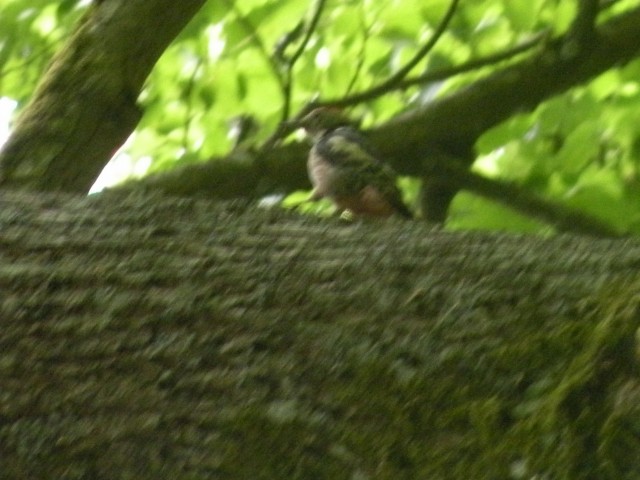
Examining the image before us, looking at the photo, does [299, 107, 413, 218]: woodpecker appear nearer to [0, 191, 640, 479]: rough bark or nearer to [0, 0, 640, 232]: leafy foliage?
[0, 0, 640, 232]: leafy foliage

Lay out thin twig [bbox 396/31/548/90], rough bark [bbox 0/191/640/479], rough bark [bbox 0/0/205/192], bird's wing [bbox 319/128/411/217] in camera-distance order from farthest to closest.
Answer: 1. thin twig [bbox 396/31/548/90]
2. bird's wing [bbox 319/128/411/217]
3. rough bark [bbox 0/0/205/192]
4. rough bark [bbox 0/191/640/479]

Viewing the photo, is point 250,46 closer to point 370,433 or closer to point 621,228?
point 621,228

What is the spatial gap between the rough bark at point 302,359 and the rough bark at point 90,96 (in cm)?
80

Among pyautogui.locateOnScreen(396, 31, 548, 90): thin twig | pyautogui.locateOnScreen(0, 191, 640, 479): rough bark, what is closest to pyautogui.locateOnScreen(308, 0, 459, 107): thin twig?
pyautogui.locateOnScreen(396, 31, 548, 90): thin twig

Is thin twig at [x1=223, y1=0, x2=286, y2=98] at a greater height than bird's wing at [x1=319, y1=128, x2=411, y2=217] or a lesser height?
greater

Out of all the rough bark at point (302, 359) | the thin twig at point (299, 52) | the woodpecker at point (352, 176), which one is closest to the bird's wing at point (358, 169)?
the woodpecker at point (352, 176)

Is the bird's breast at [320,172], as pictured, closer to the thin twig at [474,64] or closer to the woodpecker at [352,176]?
the woodpecker at [352,176]

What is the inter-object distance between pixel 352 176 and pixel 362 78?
49 cm

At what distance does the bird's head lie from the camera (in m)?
2.88

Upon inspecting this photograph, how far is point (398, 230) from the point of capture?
1.58 metres

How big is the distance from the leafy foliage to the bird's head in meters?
0.06

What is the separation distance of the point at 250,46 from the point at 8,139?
2.59 feet

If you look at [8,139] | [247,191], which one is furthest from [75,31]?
[247,191]

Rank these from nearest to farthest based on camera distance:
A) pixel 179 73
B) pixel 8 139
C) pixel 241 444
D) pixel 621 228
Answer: pixel 241 444, pixel 8 139, pixel 621 228, pixel 179 73
